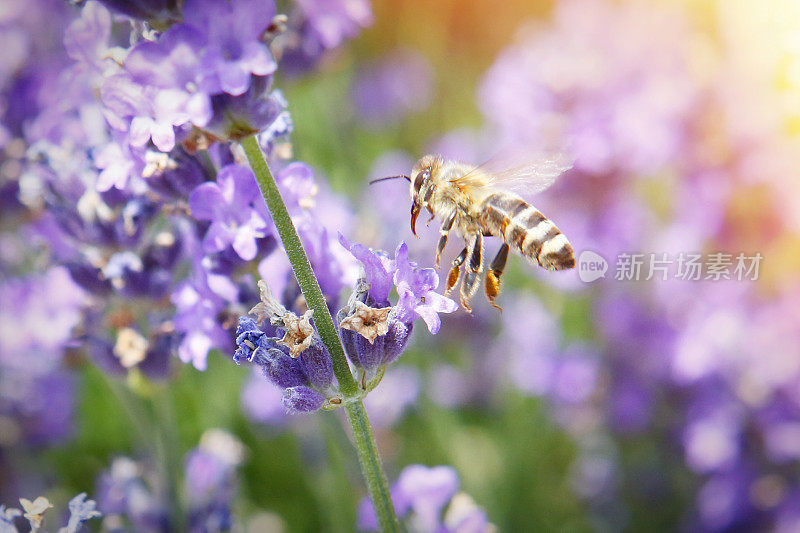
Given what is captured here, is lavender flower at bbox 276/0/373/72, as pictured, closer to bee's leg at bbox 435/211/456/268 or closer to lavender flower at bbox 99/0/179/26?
bee's leg at bbox 435/211/456/268

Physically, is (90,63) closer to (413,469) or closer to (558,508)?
(413,469)

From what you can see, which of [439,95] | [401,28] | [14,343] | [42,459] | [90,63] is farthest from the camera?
[401,28]

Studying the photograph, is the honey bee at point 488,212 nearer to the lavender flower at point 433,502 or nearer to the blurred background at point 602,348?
the lavender flower at point 433,502

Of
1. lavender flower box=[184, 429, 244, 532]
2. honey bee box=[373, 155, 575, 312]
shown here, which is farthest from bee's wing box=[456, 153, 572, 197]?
lavender flower box=[184, 429, 244, 532]

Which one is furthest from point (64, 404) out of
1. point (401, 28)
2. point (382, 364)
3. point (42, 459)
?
point (401, 28)

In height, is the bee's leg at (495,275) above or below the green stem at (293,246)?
above

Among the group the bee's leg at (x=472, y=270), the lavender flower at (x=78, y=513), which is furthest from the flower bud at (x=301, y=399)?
the bee's leg at (x=472, y=270)

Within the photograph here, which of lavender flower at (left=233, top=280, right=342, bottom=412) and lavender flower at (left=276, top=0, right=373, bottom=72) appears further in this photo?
lavender flower at (left=276, top=0, right=373, bottom=72)
